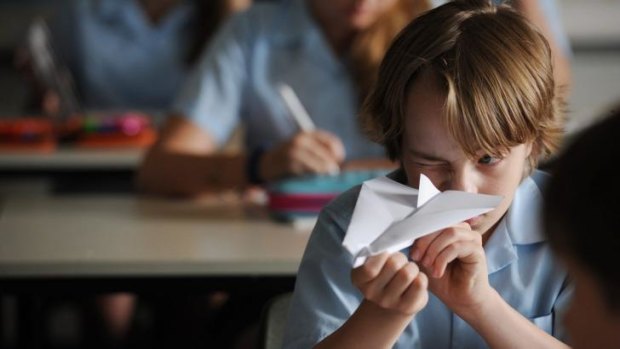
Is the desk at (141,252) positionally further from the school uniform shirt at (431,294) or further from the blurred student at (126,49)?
the blurred student at (126,49)

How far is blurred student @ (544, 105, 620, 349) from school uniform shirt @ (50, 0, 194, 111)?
9.44ft

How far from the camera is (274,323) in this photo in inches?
58.9

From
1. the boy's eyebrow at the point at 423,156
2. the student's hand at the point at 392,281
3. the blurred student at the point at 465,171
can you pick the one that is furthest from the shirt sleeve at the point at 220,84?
the student's hand at the point at 392,281

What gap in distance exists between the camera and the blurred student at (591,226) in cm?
81

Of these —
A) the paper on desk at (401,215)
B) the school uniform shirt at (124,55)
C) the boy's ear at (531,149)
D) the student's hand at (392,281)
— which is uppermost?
the paper on desk at (401,215)

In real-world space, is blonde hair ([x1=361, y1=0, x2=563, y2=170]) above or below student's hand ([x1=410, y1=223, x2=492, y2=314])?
above

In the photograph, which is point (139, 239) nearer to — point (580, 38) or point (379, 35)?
point (379, 35)

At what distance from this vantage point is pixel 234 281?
1.79 meters

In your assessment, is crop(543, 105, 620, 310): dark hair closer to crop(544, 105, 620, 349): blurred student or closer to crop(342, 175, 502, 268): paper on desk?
crop(544, 105, 620, 349): blurred student

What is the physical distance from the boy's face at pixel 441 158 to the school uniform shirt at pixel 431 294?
0.08 m

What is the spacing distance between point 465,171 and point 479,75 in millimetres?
108

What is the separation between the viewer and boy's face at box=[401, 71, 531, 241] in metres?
1.24

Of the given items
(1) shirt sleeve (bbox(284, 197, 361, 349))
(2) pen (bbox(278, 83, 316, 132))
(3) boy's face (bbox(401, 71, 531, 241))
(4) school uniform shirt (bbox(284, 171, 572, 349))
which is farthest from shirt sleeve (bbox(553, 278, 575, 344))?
(2) pen (bbox(278, 83, 316, 132))

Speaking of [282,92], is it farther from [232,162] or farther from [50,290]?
[50,290]
